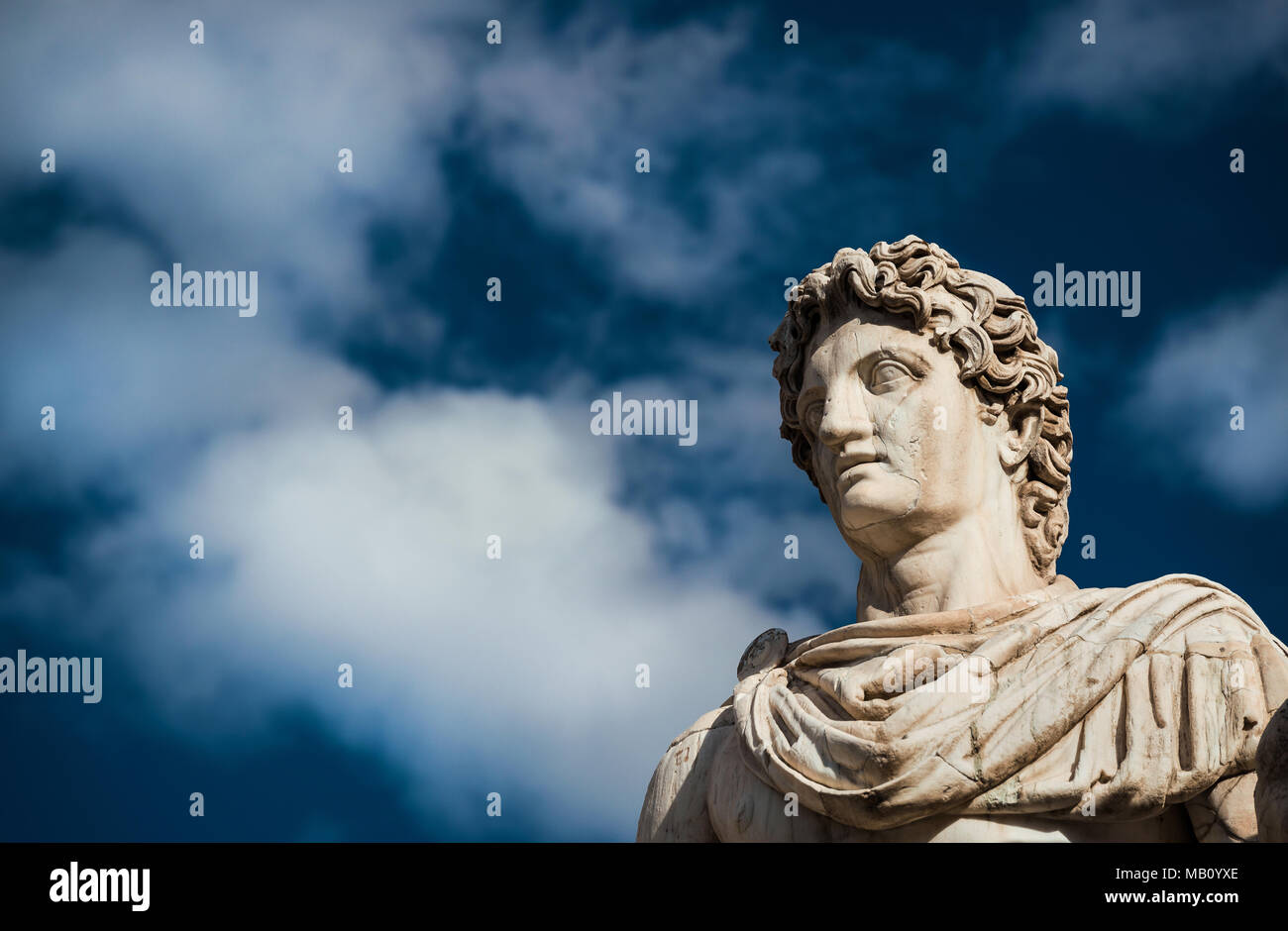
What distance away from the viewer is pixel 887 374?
1242 centimetres

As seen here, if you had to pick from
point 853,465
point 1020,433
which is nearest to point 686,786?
point 853,465

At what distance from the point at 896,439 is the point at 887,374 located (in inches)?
17.8

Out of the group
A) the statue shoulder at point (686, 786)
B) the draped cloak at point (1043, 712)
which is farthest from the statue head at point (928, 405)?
the statue shoulder at point (686, 786)

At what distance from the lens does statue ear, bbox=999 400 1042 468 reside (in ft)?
41.1

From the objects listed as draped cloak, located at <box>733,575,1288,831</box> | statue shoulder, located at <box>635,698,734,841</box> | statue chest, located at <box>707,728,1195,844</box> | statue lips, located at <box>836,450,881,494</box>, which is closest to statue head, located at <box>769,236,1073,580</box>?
statue lips, located at <box>836,450,881,494</box>

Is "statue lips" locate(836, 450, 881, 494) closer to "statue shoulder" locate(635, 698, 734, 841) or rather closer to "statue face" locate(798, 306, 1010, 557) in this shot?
"statue face" locate(798, 306, 1010, 557)

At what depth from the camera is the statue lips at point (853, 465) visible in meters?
12.2

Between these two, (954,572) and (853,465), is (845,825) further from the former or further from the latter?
(853,465)

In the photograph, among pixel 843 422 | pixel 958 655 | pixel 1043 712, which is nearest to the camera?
pixel 1043 712

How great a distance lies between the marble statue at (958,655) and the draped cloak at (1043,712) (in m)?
0.01

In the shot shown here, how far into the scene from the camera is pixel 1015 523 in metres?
12.5

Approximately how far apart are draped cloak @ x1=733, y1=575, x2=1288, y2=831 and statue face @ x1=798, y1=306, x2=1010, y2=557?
0.75 metres
